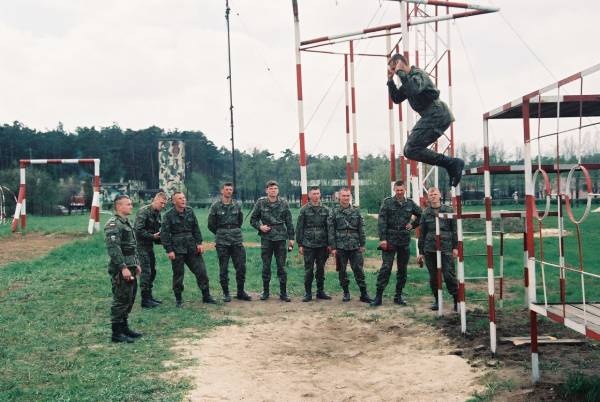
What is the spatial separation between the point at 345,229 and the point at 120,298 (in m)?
3.84

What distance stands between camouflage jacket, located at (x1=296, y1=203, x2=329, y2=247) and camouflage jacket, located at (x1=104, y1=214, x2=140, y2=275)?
326 centimetres

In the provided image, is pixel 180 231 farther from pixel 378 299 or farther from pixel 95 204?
pixel 95 204

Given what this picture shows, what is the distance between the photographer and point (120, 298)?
273 inches

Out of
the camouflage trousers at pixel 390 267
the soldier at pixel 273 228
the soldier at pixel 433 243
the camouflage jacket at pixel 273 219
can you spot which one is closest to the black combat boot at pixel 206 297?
the soldier at pixel 273 228

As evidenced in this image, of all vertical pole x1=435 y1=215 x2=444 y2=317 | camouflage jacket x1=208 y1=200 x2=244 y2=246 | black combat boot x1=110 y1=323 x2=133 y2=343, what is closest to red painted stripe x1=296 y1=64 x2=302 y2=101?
camouflage jacket x1=208 y1=200 x2=244 y2=246

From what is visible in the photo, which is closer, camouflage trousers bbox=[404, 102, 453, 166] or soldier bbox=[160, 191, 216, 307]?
camouflage trousers bbox=[404, 102, 453, 166]

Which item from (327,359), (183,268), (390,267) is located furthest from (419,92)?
(183,268)

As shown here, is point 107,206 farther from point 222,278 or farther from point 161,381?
point 161,381

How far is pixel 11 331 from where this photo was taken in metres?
7.30

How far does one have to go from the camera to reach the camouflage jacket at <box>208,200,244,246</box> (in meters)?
9.64

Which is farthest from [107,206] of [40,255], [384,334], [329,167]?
A: [384,334]

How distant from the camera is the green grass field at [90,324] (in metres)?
5.20

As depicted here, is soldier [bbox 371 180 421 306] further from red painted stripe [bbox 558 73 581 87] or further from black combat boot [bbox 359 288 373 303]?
red painted stripe [bbox 558 73 581 87]

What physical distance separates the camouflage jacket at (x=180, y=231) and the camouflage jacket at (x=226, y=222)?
43cm
